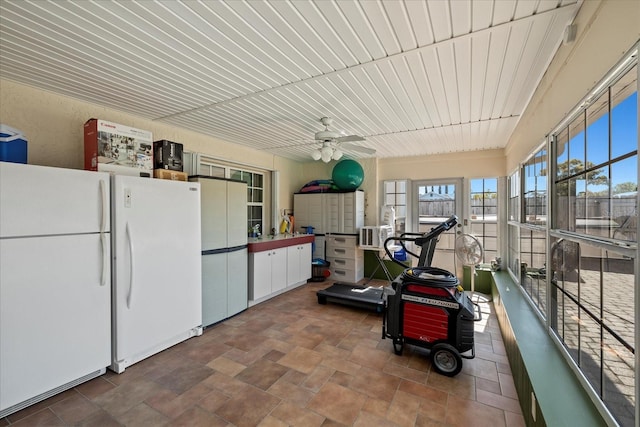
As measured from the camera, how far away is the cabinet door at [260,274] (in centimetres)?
405

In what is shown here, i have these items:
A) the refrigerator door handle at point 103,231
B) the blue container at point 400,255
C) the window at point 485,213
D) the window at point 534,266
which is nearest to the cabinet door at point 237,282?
the refrigerator door handle at point 103,231

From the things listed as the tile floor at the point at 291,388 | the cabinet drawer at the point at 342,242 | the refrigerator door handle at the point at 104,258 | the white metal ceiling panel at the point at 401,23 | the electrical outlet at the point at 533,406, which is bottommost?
the tile floor at the point at 291,388

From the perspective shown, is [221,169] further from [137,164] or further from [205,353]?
[205,353]

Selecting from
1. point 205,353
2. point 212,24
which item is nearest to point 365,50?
point 212,24

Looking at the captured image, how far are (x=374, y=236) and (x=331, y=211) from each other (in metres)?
1.06

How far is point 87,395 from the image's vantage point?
212 centimetres

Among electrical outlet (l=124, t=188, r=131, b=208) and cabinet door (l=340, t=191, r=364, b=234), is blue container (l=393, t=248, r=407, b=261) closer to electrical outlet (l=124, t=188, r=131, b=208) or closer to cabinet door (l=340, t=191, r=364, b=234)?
cabinet door (l=340, t=191, r=364, b=234)

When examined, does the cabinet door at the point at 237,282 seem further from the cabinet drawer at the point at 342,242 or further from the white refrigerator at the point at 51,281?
the cabinet drawer at the point at 342,242

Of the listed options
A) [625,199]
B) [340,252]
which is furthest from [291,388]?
[340,252]

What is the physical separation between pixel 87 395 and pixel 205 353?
0.93 meters

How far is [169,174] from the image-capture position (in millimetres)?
3041

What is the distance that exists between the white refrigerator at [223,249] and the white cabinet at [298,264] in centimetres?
104

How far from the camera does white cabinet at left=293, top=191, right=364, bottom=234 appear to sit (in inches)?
217

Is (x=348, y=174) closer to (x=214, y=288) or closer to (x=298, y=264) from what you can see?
(x=298, y=264)
